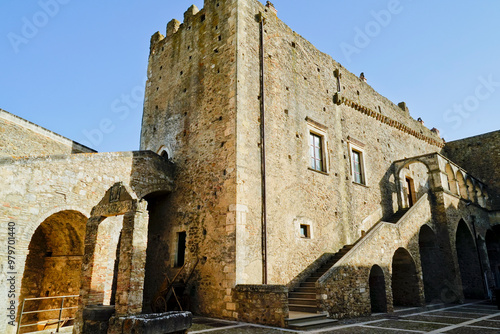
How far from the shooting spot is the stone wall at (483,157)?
20250mm

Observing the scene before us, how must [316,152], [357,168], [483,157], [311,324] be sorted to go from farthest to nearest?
[483,157]
[357,168]
[316,152]
[311,324]

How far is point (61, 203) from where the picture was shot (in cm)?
832

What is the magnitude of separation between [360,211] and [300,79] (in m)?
5.61

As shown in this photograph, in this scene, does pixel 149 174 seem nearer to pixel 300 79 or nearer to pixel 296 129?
pixel 296 129

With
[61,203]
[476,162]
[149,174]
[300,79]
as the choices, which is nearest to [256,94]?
[300,79]

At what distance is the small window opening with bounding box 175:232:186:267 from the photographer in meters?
10.3

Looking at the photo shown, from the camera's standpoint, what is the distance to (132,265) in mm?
6137

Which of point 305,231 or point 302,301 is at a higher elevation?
point 305,231

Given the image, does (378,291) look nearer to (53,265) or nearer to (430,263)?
(430,263)

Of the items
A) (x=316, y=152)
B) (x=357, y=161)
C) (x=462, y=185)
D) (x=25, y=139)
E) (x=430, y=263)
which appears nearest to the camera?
(x=25, y=139)

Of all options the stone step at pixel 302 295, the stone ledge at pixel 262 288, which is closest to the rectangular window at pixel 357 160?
the stone step at pixel 302 295

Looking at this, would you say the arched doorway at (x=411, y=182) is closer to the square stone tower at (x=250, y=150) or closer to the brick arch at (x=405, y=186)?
the brick arch at (x=405, y=186)

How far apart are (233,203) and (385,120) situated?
1139 cm

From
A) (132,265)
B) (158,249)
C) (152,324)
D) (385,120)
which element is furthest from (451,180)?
(152,324)
